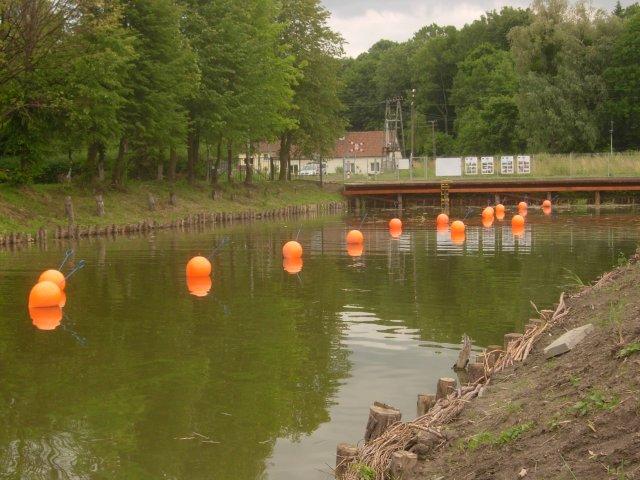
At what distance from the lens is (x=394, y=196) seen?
211 feet

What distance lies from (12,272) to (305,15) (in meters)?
46.6

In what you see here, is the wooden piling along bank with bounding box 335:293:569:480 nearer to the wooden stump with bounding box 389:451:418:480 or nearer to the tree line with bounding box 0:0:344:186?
the wooden stump with bounding box 389:451:418:480

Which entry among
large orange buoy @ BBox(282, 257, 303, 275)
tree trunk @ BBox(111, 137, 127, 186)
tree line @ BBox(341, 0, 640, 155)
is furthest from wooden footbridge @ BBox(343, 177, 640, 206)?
large orange buoy @ BBox(282, 257, 303, 275)

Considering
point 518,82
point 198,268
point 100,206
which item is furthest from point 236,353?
point 518,82

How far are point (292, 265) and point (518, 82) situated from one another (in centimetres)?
6659

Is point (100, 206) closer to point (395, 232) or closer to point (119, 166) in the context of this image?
point (119, 166)

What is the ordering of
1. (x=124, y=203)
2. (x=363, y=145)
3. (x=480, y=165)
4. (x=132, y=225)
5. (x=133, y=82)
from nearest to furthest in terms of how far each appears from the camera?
(x=132, y=225) < (x=133, y=82) < (x=124, y=203) < (x=480, y=165) < (x=363, y=145)

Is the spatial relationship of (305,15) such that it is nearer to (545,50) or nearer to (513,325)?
Answer: (545,50)

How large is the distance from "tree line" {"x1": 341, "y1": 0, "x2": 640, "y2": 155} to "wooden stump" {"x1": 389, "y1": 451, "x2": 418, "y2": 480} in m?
66.6

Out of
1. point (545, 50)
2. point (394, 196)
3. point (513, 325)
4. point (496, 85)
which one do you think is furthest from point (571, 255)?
point (496, 85)

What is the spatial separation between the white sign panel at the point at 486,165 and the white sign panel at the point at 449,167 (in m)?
1.80

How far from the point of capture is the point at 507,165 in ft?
211

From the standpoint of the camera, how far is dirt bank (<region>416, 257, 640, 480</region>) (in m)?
5.42

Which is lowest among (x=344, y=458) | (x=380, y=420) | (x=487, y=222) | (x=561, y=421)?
(x=487, y=222)
